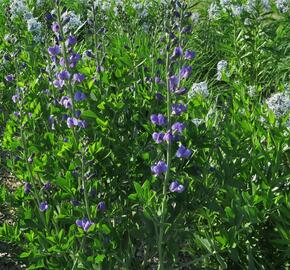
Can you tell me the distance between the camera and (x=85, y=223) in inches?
92.7

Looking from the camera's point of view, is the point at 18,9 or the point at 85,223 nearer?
the point at 85,223

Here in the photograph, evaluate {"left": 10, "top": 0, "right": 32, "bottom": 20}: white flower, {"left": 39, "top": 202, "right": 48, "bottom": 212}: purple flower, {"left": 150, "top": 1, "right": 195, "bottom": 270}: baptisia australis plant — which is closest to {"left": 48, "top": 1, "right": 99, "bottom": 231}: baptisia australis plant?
{"left": 39, "top": 202, "right": 48, "bottom": 212}: purple flower

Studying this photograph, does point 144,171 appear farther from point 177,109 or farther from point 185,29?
point 185,29

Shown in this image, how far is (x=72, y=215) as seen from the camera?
2527mm

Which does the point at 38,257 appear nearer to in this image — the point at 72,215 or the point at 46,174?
the point at 72,215

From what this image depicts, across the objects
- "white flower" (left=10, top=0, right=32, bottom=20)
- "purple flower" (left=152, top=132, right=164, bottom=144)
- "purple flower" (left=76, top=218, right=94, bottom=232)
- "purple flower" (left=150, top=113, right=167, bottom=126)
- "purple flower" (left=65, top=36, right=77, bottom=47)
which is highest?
"white flower" (left=10, top=0, right=32, bottom=20)

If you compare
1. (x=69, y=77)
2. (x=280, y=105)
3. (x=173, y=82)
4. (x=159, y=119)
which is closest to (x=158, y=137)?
(x=159, y=119)

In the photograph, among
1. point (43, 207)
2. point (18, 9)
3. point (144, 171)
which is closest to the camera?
point (43, 207)

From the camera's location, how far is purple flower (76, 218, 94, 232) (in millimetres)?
2338

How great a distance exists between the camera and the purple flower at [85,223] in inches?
92.0

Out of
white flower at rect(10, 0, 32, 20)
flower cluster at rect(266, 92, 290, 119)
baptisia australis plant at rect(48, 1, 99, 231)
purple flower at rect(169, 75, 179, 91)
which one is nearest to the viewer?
purple flower at rect(169, 75, 179, 91)

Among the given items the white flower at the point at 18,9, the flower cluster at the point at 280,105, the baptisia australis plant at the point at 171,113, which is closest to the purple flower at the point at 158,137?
the baptisia australis plant at the point at 171,113

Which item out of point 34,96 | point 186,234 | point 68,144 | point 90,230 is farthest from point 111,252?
point 34,96

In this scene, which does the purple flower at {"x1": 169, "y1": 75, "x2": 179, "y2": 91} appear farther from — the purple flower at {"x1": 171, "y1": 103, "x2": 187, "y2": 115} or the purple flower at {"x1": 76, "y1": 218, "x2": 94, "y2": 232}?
the purple flower at {"x1": 76, "y1": 218, "x2": 94, "y2": 232}
